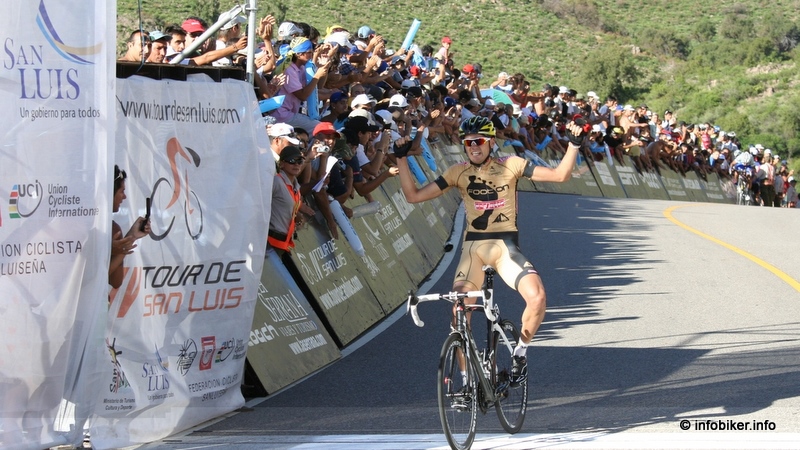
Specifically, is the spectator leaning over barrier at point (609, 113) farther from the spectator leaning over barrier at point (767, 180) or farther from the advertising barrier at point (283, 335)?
the advertising barrier at point (283, 335)

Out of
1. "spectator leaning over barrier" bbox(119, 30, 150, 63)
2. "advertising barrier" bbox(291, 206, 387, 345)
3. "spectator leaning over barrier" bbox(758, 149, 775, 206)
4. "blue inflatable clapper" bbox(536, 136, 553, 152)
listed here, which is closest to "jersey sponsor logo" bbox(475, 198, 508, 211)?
"advertising barrier" bbox(291, 206, 387, 345)

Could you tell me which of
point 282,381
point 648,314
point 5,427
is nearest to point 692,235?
point 648,314

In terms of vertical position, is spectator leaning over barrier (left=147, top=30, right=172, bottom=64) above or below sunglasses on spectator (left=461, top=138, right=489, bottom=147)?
below

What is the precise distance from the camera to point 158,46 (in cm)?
1114

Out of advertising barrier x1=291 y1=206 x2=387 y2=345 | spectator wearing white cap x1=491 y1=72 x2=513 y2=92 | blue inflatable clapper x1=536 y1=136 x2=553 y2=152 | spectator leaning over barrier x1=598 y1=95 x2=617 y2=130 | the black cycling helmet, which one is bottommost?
spectator leaning over barrier x1=598 y1=95 x2=617 y2=130

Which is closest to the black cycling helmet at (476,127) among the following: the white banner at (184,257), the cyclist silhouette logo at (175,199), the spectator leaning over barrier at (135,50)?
the white banner at (184,257)

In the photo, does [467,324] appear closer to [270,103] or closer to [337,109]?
[270,103]

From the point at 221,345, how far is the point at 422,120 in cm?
1059

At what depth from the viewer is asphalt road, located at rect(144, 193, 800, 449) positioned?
309 inches

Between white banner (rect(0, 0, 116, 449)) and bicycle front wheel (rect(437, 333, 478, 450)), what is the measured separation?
6.87 ft

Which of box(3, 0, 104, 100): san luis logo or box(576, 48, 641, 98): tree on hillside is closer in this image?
box(3, 0, 104, 100): san luis logo

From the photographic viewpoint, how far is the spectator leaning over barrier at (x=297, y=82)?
12539 millimetres

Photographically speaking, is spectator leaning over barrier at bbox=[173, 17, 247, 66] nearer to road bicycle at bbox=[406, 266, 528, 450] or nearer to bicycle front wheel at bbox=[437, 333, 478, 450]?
road bicycle at bbox=[406, 266, 528, 450]

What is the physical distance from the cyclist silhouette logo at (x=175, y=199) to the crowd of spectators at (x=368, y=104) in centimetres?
86
